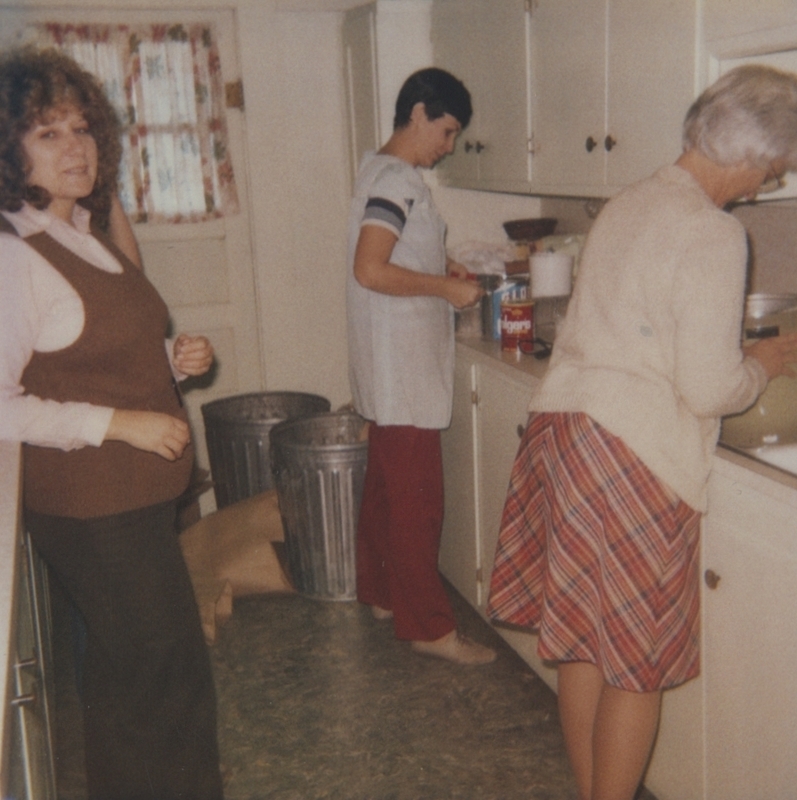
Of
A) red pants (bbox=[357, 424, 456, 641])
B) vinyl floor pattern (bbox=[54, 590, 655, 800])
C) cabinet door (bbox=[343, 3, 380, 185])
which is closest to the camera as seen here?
vinyl floor pattern (bbox=[54, 590, 655, 800])

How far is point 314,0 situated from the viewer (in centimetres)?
313

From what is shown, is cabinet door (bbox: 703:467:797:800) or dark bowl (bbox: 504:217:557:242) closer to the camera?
cabinet door (bbox: 703:467:797:800)

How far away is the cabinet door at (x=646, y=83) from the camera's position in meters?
1.78

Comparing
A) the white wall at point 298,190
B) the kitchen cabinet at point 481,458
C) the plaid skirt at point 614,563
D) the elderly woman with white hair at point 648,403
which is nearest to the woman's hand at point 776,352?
the elderly woman with white hair at point 648,403

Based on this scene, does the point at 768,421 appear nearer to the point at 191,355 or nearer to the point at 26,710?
the point at 191,355

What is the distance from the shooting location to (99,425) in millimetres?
1404

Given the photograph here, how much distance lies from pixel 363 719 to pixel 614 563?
1.05 metres

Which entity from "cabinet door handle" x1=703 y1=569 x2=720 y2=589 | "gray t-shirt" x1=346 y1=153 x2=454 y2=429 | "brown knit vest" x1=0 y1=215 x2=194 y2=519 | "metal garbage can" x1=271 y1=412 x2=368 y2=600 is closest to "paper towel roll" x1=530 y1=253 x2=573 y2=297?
"gray t-shirt" x1=346 y1=153 x2=454 y2=429

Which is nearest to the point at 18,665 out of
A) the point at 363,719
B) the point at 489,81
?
the point at 363,719

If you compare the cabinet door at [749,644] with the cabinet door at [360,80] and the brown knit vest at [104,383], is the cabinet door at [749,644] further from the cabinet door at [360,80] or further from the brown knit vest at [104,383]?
the cabinet door at [360,80]

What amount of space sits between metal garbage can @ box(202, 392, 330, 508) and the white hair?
1.94 m

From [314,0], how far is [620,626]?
2450 mm

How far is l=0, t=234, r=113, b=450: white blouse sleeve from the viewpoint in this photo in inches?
52.9

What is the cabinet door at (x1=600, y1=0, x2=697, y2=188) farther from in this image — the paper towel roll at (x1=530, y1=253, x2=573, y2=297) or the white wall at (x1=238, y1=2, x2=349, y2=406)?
the white wall at (x1=238, y1=2, x2=349, y2=406)
